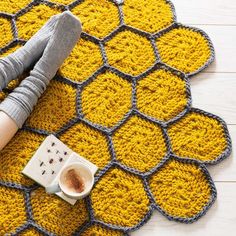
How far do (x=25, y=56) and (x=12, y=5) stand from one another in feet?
0.65

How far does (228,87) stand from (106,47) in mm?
331

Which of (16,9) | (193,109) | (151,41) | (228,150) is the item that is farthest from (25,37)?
(228,150)

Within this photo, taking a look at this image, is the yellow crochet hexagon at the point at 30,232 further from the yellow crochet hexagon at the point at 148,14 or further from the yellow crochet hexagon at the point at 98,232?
the yellow crochet hexagon at the point at 148,14

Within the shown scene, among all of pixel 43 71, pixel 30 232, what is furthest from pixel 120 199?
pixel 43 71

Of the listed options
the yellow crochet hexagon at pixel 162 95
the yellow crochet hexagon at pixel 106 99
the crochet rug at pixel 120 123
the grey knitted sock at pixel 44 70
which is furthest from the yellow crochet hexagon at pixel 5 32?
the yellow crochet hexagon at pixel 162 95

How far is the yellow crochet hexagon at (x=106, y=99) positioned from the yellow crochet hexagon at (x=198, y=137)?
0.43 ft

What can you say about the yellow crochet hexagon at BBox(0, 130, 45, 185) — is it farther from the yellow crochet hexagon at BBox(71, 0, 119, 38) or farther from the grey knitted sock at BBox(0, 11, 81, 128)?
the yellow crochet hexagon at BBox(71, 0, 119, 38)

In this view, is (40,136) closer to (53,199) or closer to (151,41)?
(53,199)

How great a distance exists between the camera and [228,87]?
3.58ft

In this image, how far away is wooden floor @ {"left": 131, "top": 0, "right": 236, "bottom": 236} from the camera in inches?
37.1

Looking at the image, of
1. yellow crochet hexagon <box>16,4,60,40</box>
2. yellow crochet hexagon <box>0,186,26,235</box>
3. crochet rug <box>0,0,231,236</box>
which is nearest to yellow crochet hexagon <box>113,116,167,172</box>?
crochet rug <box>0,0,231,236</box>

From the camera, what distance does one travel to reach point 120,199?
951 mm

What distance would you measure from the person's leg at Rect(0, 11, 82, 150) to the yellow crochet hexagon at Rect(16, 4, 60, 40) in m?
0.09

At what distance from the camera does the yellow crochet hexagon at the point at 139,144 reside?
38.8 inches
